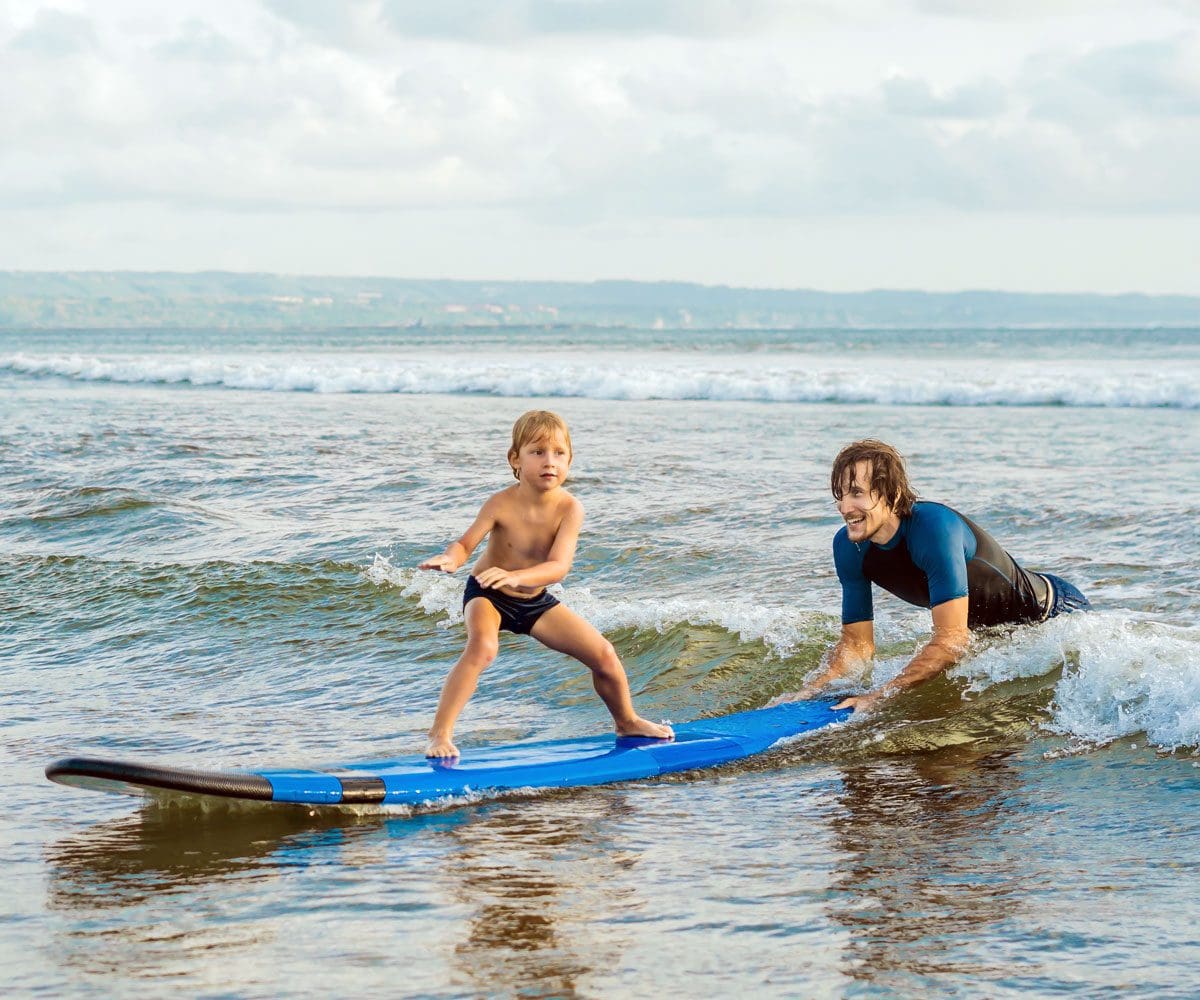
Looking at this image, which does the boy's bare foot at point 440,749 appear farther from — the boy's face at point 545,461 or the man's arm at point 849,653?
the man's arm at point 849,653

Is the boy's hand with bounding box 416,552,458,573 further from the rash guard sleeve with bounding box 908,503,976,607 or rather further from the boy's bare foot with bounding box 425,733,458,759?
the rash guard sleeve with bounding box 908,503,976,607

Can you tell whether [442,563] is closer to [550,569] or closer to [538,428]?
[550,569]

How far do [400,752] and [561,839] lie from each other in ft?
4.69

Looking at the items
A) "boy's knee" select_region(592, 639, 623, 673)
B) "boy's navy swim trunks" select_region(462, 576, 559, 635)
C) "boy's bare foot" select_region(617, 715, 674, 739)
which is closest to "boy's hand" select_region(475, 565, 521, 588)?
"boy's navy swim trunks" select_region(462, 576, 559, 635)

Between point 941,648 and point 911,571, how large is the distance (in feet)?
1.14

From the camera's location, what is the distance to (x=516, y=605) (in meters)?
5.38

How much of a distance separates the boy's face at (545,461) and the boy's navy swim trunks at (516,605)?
435mm

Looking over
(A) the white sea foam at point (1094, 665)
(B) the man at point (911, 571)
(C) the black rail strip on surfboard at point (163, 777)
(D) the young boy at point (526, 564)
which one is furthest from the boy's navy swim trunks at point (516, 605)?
(A) the white sea foam at point (1094, 665)

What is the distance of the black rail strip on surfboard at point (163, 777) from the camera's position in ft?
15.0

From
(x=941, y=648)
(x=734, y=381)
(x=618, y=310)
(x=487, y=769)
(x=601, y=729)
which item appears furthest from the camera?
(x=618, y=310)

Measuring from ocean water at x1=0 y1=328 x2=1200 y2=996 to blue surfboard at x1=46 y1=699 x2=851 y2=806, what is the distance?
97 millimetres

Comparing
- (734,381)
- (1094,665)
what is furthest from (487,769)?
(734,381)

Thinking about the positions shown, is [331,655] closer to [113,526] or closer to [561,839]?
[561,839]

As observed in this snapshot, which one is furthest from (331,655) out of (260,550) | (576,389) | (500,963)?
(576,389)
